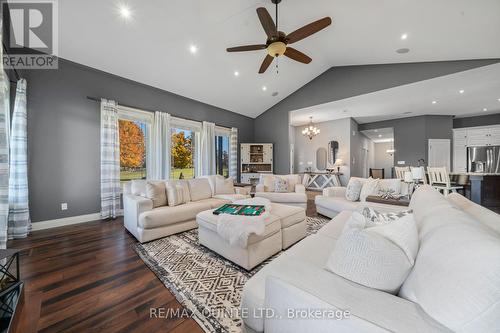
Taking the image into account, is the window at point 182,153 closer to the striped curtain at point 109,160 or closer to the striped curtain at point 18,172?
the striped curtain at point 109,160

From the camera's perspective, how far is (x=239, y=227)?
1.96 meters

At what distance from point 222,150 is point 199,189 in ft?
9.10

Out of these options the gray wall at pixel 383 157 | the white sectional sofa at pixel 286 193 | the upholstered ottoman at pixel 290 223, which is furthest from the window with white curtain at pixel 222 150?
the gray wall at pixel 383 157

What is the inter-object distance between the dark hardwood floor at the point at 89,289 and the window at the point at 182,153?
2442 millimetres

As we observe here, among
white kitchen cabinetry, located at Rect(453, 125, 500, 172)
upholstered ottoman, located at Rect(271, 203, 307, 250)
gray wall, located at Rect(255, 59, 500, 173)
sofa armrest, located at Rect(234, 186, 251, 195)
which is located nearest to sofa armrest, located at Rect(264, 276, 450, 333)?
upholstered ottoman, located at Rect(271, 203, 307, 250)

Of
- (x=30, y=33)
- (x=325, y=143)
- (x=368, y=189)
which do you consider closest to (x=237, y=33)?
(x=30, y=33)

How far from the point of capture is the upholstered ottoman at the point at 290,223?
2.41 meters

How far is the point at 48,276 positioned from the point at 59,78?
10.7 feet

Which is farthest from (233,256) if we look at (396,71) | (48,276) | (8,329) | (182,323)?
(396,71)

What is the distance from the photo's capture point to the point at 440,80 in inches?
153

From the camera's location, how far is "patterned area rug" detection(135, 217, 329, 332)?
4.68ft

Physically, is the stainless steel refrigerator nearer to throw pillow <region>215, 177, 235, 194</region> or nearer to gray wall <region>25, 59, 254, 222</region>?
throw pillow <region>215, 177, 235, 194</region>

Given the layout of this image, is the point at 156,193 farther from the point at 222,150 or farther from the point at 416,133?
the point at 416,133

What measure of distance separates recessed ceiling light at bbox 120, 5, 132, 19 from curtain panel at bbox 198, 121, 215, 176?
9.36 ft
